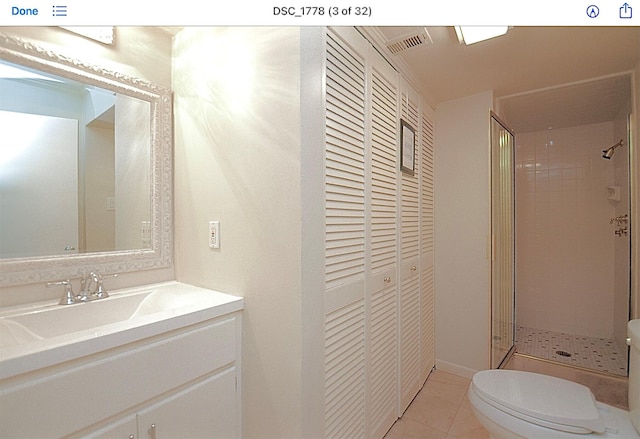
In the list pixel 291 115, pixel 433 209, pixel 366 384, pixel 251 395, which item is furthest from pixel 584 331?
pixel 291 115

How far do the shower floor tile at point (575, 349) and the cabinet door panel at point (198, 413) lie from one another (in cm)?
249

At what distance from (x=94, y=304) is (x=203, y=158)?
0.68 meters

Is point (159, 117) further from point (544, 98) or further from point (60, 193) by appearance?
point (544, 98)

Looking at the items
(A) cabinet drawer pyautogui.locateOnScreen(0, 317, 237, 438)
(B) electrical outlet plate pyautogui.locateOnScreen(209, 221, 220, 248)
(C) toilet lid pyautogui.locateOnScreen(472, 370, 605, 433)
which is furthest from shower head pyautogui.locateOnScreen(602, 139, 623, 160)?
(A) cabinet drawer pyautogui.locateOnScreen(0, 317, 237, 438)

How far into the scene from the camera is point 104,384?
0.82m

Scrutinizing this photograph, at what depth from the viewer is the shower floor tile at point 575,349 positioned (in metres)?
2.30

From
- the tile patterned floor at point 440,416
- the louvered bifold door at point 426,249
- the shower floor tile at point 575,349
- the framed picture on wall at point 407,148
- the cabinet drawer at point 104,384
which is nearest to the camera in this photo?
the cabinet drawer at point 104,384

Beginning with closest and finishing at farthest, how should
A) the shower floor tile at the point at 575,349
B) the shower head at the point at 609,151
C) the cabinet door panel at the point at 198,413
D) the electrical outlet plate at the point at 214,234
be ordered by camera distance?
the cabinet door panel at the point at 198,413
the electrical outlet plate at the point at 214,234
the shower floor tile at the point at 575,349
the shower head at the point at 609,151

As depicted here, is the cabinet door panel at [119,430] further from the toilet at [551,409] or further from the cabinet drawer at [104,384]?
the toilet at [551,409]
